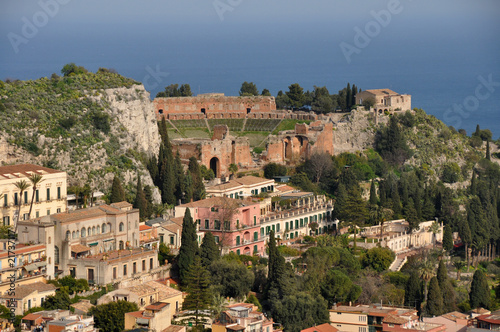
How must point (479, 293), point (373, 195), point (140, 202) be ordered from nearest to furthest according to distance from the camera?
point (479, 293) < point (140, 202) < point (373, 195)

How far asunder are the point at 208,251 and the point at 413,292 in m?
12.4

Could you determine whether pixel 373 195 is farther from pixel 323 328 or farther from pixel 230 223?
pixel 323 328

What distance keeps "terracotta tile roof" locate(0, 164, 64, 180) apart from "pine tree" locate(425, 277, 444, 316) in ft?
74.9

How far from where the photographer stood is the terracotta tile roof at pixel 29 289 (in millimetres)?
58000

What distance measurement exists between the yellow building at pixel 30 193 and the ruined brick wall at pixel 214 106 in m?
31.4

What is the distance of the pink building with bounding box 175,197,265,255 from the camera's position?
238ft

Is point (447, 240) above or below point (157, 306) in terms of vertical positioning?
above

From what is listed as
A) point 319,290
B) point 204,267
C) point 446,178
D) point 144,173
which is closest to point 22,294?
point 204,267

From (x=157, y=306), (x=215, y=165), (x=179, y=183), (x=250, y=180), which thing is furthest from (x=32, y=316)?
(x=215, y=165)

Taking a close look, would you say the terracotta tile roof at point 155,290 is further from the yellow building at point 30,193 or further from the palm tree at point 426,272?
the palm tree at point 426,272

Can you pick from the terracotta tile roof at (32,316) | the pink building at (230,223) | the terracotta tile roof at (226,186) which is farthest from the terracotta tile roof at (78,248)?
the terracotta tile roof at (226,186)

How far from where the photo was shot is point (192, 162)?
83.8 m

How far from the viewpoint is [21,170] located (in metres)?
68.6

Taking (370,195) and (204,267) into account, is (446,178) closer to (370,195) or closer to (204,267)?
(370,195)
